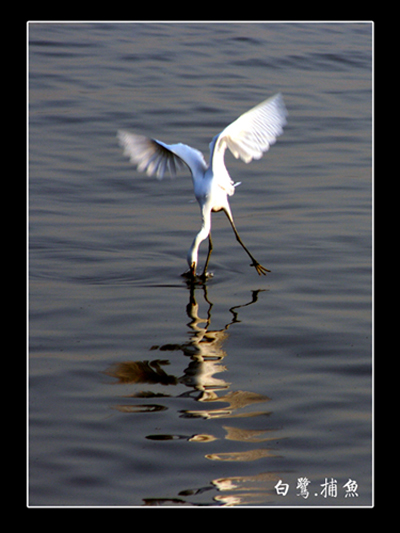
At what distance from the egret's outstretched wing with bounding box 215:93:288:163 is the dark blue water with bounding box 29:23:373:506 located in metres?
1.15

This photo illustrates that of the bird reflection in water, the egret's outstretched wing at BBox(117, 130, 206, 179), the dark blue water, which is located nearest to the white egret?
the egret's outstretched wing at BBox(117, 130, 206, 179)

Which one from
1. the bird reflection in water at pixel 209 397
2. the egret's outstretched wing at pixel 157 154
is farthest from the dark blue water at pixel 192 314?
the egret's outstretched wing at pixel 157 154

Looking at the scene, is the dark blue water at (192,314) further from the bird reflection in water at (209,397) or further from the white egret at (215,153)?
the white egret at (215,153)

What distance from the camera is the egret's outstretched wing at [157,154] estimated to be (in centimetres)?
704

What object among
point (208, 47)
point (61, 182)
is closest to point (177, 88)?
point (208, 47)

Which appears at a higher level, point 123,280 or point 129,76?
point 129,76

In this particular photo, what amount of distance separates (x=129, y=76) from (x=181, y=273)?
26.1 ft

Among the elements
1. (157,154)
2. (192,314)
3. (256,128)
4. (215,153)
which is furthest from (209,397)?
(157,154)

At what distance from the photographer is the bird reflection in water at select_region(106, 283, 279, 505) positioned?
4.10 meters

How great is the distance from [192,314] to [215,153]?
1.46 m

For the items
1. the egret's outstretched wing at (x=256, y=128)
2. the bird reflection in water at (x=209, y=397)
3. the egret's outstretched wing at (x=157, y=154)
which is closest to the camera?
the bird reflection in water at (x=209, y=397)

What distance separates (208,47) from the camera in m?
16.6

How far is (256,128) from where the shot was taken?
671 cm

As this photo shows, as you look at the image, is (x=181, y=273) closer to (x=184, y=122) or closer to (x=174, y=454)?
(x=174, y=454)
